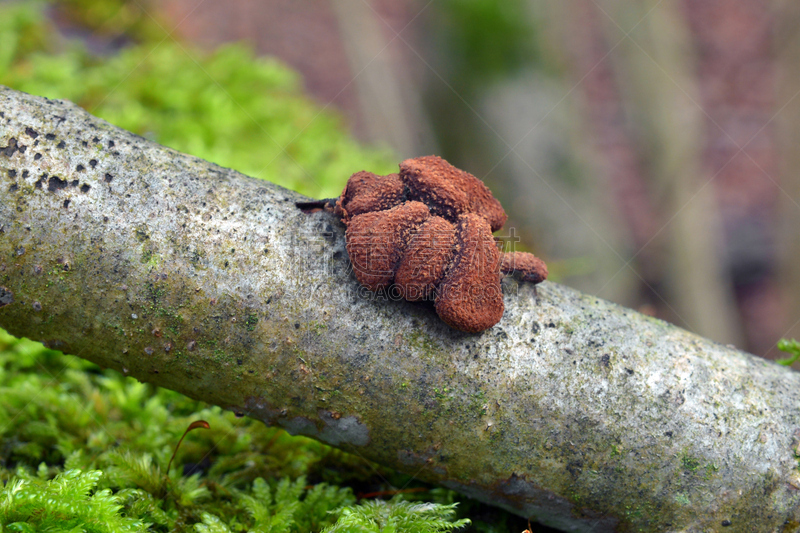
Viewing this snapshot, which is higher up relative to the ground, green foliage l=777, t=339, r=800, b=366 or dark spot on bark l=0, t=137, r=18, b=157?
green foliage l=777, t=339, r=800, b=366

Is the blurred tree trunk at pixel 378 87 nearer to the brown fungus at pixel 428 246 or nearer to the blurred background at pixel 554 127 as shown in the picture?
the blurred background at pixel 554 127

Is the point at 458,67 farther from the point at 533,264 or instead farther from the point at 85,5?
the point at 533,264

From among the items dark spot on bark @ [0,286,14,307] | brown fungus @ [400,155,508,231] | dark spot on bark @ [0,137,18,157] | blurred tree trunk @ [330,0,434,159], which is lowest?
dark spot on bark @ [0,286,14,307]

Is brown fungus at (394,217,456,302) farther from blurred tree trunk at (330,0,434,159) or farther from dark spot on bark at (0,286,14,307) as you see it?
blurred tree trunk at (330,0,434,159)

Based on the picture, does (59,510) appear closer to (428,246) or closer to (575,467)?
(428,246)

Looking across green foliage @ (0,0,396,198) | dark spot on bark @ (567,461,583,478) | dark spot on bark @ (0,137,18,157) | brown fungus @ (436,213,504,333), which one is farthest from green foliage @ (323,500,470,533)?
green foliage @ (0,0,396,198)

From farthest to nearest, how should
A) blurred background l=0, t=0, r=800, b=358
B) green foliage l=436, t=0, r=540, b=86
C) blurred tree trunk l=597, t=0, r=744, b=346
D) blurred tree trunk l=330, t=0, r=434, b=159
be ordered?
1. blurred tree trunk l=330, t=0, r=434, b=159
2. blurred tree trunk l=597, t=0, r=744, b=346
3. green foliage l=436, t=0, r=540, b=86
4. blurred background l=0, t=0, r=800, b=358

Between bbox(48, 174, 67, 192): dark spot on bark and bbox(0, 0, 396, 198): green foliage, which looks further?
bbox(0, 0, 396, 198): green foliage

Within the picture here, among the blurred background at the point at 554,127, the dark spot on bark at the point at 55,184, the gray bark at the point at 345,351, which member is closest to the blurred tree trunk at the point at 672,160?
the blurred background at the point at 554,127
